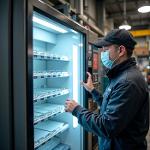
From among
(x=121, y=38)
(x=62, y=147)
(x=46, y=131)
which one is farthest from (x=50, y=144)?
(x=121, y=38)

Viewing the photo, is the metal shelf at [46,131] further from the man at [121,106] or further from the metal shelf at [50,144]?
the man at [121,106]

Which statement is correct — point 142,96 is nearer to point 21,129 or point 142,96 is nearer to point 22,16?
point 21,129

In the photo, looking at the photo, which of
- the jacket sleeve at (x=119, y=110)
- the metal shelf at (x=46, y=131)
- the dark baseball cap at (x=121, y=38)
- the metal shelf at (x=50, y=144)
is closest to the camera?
the jacket sleeve at (x=119, y=110)

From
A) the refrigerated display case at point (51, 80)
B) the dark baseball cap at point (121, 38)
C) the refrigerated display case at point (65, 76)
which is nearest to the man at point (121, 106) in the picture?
the dark baseball cap at point (121, 38)

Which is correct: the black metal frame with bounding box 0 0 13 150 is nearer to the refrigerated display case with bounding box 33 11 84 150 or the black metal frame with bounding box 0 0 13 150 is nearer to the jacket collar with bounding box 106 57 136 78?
the jacket collar with bounding box 106 57 136 78

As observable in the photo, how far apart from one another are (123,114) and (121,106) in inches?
2.5

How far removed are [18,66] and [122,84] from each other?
835 millimetres

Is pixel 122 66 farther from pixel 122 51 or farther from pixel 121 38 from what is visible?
pixel 121 38

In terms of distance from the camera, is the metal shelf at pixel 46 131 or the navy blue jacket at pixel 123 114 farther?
the metal shelf at pixel 46 131

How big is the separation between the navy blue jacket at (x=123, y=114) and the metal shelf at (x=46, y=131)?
580mm

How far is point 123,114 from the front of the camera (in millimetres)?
1627

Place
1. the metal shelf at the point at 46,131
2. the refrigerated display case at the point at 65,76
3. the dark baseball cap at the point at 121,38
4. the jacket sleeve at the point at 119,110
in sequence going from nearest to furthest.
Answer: the jacket sleeve at the point at 119,110
the dark baseball cap at the point at 121,38
the metal shelf at the point at 46,131
the refrigerated display case at the point at 65,76

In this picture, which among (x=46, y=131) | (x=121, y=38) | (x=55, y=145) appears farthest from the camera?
(x=55, y=145)

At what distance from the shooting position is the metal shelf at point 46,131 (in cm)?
221
